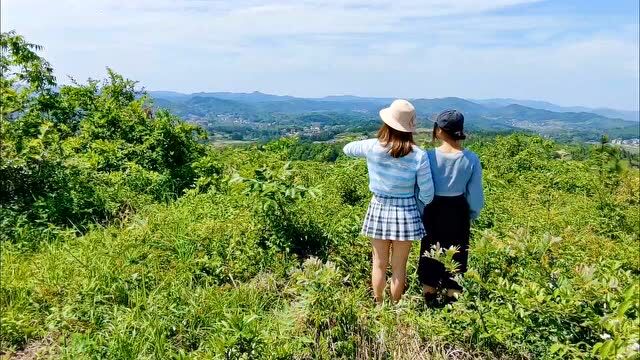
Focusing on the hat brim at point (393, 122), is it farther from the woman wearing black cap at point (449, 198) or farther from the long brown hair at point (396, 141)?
the woman wearing black cap at point (449, 198)

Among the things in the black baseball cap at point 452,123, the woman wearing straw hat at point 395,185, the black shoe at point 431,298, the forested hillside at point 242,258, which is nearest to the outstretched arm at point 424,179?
the woman wearing straw hat at point 395,185

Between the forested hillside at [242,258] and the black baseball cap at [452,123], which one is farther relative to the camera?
the black baseball cap at [452,123]

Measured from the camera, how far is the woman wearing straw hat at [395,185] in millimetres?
4477

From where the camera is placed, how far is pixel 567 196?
10.4m

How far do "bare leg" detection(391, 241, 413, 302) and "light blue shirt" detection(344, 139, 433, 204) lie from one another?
18.4 inches

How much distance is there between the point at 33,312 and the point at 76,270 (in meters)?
0.61

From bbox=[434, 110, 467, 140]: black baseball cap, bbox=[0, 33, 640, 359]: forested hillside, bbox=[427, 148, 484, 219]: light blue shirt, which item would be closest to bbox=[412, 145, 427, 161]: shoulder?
bbox=[427, 148, 484, 219]: light blue shirt

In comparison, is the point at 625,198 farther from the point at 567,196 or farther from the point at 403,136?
the point at 403,136

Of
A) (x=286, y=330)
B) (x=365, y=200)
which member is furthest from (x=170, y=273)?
(x=365, y=200)

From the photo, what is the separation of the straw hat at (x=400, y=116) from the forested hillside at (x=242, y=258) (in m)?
1.23

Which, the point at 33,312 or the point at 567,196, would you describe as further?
the point at 567,196

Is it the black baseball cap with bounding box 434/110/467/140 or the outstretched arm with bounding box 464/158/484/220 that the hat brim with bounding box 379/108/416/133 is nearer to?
the black baseball cap with bounding box 434/110/467/140

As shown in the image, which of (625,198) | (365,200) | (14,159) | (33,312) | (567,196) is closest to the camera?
(33,312)

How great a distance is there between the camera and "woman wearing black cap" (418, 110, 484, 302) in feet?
15.0
